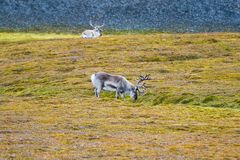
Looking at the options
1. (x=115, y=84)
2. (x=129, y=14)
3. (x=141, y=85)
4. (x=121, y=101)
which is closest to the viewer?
(x=121, y=101)

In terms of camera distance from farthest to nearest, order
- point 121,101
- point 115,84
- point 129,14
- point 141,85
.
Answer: point 129,14 → point 141,85 → point 115,84 → point 121,101

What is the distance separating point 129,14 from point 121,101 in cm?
7508

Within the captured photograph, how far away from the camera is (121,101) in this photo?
49969 mm

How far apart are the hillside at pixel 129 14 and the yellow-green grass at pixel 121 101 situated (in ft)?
77.1

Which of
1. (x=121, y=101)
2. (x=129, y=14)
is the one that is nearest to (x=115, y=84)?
(x=121, y=101)

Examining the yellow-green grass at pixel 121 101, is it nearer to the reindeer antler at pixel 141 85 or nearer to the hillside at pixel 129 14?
the reindeer antler at pixel 141 85

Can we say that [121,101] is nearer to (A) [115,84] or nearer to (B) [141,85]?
(A) [115,84]

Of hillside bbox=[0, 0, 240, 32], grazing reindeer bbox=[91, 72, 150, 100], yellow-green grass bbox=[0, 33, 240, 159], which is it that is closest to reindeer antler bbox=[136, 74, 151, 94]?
yellow-green grass bbox=[0, 33, 240, 159]

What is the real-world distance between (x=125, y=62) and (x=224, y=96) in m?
23.1

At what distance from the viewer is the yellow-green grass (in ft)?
104

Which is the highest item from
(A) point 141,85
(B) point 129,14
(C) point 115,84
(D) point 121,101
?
(B) point 129,14

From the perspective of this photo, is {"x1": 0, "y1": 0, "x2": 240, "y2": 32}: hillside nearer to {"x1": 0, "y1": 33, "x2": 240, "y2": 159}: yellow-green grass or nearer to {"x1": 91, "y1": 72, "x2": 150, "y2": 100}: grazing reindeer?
{"x1": 0, "y1": 33, "x2": 240, "y2": 159}: yellow-green grass

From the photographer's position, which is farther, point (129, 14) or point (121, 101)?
point (129, 14)

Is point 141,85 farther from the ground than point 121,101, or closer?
farther from the ground
